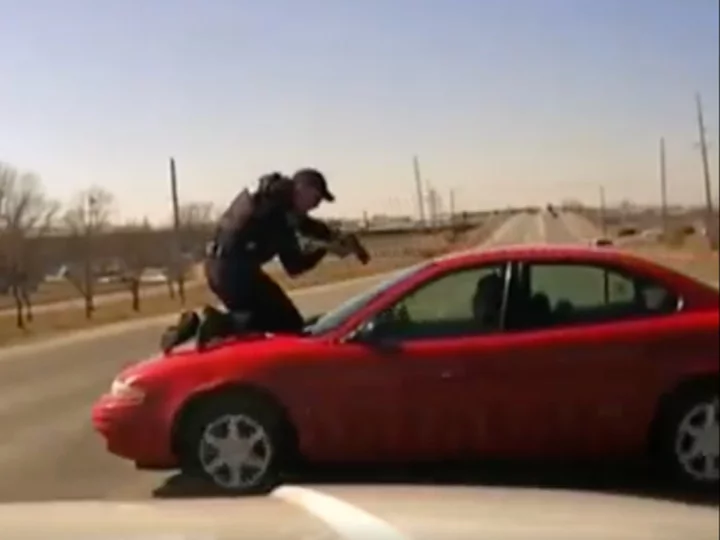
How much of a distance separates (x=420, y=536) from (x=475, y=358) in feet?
8.21

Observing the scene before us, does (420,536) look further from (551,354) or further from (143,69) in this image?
(143,69)

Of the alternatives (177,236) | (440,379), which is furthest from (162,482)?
(440,379)

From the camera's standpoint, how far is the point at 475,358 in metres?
5.48

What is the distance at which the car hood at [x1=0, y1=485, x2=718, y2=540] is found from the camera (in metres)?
3.00

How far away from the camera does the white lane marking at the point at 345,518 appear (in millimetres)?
3031

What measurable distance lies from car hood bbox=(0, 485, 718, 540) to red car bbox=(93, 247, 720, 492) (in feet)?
6.45

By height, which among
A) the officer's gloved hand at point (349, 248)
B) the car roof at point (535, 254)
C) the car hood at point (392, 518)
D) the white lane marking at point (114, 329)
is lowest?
the car hood at point (392, 518)

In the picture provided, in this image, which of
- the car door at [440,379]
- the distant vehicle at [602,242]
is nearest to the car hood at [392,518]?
the car door at [440,379]

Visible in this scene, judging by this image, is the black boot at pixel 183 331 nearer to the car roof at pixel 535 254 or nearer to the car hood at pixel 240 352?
the car hood at pixel 240 352

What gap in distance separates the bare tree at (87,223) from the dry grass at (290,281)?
1.13ft

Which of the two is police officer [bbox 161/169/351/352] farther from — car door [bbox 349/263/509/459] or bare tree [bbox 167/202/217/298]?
car door [bbox 349/263/509/459]

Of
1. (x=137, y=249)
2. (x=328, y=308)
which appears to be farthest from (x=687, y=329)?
(x=137, y=249)

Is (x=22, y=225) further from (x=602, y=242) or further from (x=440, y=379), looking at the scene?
(x=602, y=242)

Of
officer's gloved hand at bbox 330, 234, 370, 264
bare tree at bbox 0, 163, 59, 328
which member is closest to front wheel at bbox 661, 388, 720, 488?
officer's gloved hand at bbox 330, 234, 370, 264
